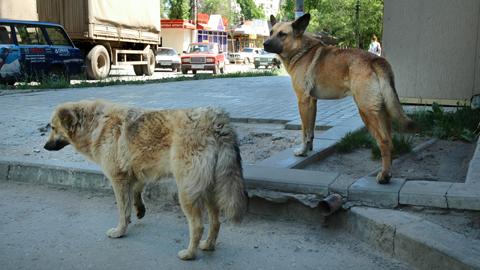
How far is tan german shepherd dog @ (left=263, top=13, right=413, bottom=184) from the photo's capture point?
4379 mm

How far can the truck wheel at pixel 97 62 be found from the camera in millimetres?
20000

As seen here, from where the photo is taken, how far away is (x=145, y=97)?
476 inches

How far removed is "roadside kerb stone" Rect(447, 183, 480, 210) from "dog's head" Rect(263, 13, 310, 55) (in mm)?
2513

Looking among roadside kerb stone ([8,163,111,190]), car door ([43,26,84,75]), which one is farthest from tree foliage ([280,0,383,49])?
roadside kerb stone ([8,163,111,190])

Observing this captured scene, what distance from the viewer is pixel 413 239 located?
3.38 metres

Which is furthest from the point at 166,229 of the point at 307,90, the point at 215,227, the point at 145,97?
the point at 145,97

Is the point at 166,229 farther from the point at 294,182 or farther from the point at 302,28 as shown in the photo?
the point at 302,28

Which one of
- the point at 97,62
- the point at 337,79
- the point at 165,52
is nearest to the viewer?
the point at 337,79

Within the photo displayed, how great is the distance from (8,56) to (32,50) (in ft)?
3.28

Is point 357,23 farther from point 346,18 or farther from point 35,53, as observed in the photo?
point 35,53

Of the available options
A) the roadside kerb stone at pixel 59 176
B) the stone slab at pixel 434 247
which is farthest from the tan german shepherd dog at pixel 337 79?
the roadside kerb stone at pixel 59 176

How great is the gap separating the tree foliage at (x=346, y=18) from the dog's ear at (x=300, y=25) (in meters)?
36.1

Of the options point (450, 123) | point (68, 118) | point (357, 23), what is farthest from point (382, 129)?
point (357, 23)

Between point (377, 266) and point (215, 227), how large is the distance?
1.20 metres
